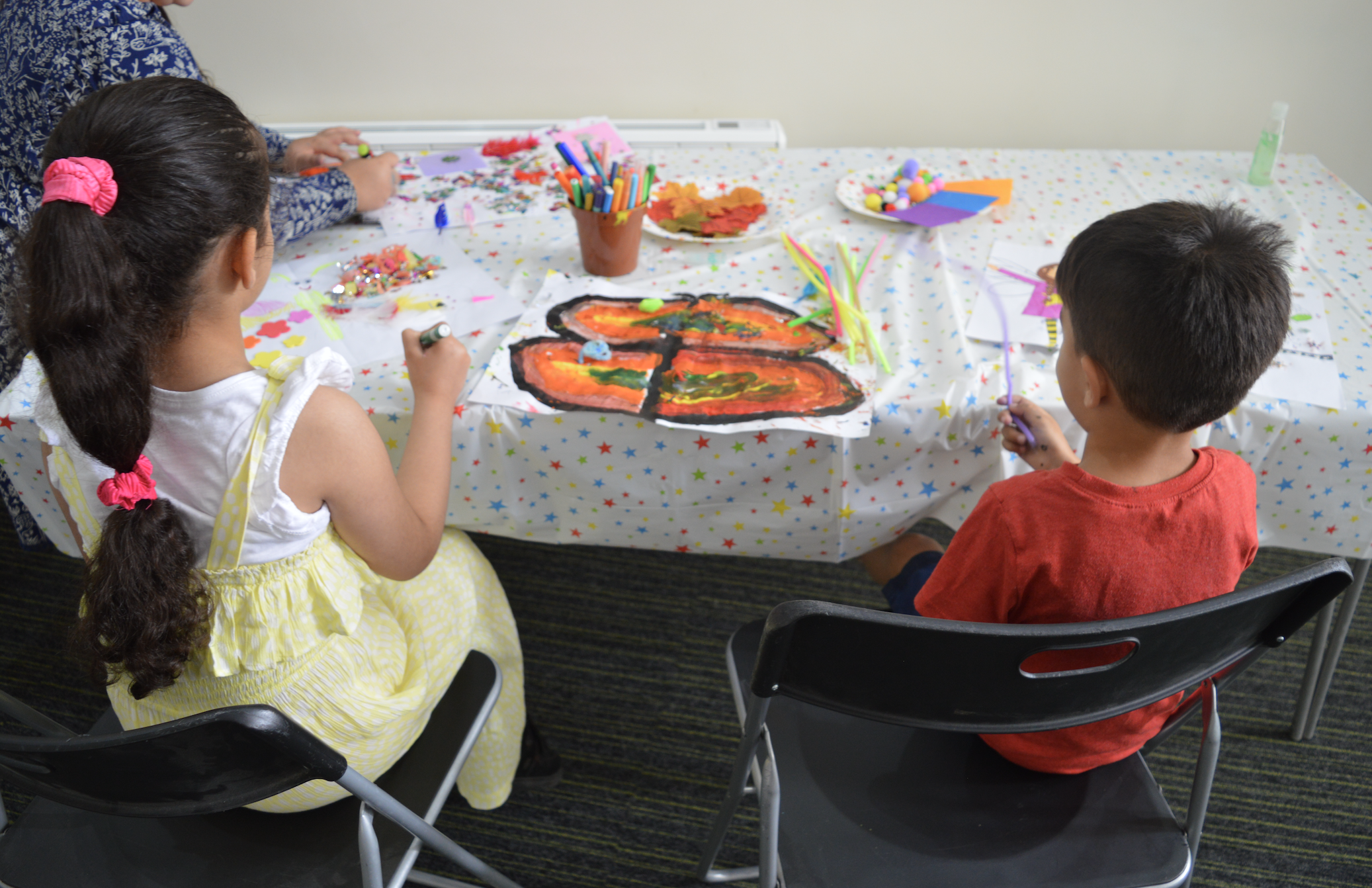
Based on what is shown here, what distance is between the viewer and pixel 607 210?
1.09m

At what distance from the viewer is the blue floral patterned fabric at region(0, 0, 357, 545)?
110 centimetres

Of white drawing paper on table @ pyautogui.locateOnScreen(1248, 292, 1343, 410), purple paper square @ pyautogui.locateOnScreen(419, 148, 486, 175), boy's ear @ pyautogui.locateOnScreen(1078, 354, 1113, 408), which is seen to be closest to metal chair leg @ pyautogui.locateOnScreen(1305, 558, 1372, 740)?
white drawing paper on table @ pyautogui.locateOnScreen(1248, 292, 1343, 410)

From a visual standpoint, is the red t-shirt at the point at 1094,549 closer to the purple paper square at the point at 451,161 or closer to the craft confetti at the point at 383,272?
the craft confetti at the point at 383,272

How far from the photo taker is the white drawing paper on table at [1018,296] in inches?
41.1

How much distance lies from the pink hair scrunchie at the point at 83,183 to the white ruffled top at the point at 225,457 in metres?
0.17

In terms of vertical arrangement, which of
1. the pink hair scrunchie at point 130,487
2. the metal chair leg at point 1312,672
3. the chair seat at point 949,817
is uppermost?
the pink hair scrunchie at point 130,487

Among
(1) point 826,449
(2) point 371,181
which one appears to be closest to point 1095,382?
(1) point 826,449

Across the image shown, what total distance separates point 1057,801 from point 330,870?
681 mm

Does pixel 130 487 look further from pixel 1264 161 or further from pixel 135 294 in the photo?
pixel 1264 161

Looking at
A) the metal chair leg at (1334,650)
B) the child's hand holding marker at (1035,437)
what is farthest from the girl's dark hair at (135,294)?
the metal chair leg at (1334,650)

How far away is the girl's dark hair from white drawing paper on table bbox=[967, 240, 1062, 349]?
33.0 inches

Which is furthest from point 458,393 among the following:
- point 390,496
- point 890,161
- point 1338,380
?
point 1338,380

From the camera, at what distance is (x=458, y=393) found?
0.95 meters

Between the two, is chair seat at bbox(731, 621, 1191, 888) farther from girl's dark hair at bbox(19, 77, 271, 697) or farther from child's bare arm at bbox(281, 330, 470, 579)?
girl's dark hair at bbox(19, 77, 271, 697)
